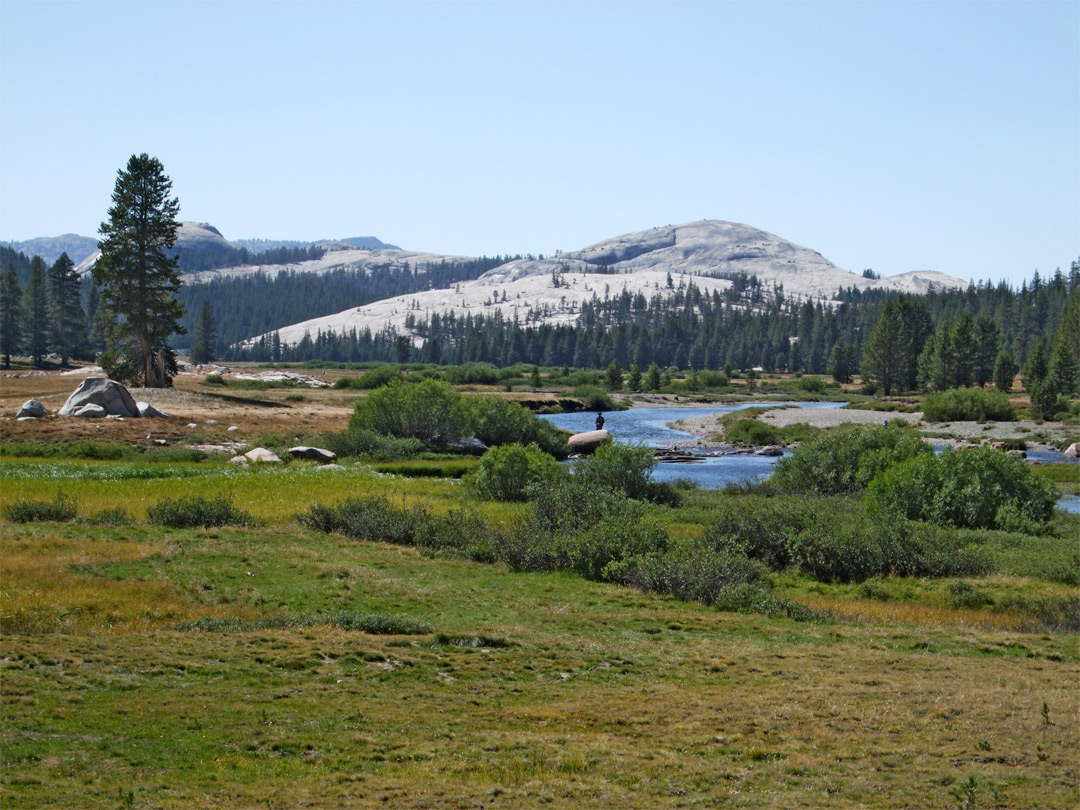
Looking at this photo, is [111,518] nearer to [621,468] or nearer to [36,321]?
[621,468]

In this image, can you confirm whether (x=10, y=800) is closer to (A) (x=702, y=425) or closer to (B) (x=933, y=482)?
(B) (x=933, y=482)

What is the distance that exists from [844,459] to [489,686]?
109 feet

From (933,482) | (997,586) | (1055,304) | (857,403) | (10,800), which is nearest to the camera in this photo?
(10,800)

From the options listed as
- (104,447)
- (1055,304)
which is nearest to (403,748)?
(104,447)

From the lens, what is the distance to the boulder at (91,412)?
57656mm

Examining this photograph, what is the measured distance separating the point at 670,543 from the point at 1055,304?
583 feet

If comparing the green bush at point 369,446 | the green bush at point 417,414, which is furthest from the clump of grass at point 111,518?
the green bush at point 417,414

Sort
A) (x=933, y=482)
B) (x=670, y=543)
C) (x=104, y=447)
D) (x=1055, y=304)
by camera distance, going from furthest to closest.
→ 1. (x=1055, y=304)
2. (x=104, y=447)
3. (x=933, y=482)
4. (x=670, y=543)

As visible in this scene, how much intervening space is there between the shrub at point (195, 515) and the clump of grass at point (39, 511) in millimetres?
2490

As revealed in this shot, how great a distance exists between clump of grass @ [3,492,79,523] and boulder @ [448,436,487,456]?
33.2 m

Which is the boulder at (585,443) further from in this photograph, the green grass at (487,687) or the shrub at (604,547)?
the green grass at (487,687)

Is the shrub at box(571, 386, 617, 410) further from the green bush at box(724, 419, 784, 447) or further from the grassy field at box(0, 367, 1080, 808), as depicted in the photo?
the grassy field at box(0, 367, 1080, 808)

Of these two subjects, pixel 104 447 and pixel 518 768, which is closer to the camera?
pixel 518 768

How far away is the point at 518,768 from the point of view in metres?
10.6
